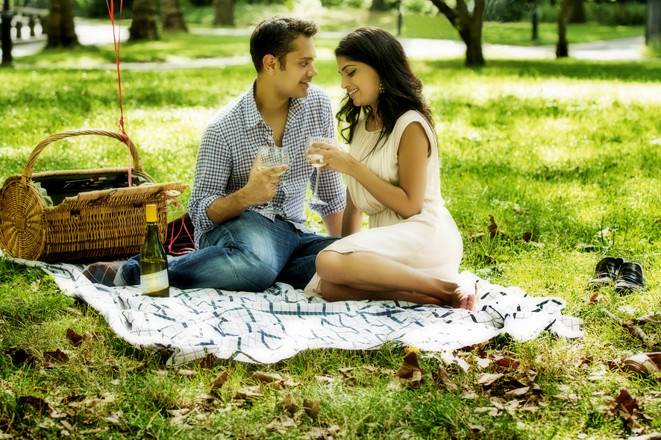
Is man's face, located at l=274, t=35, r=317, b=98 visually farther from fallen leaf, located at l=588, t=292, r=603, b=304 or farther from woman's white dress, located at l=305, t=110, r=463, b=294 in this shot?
fallen leaf, located at l=588, t=292, r=603, b=304

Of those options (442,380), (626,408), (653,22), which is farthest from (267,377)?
(653,22)

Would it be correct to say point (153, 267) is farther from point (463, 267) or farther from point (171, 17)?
point (171, 17)

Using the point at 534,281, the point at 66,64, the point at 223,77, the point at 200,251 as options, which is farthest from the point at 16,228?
the point at 66,64

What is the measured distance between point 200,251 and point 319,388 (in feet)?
4.90

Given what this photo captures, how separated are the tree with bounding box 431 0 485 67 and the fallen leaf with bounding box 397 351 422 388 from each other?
44.8ft

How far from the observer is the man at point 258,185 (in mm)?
4848

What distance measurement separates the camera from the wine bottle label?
4691 mm

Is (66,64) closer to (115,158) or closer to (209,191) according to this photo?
(115,158)

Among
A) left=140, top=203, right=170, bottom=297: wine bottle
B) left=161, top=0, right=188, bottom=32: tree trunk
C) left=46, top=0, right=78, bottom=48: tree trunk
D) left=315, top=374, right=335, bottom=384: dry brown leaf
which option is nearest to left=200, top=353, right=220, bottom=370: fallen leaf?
left=315, top=374, right=335, bottom=384: dry brown leaf

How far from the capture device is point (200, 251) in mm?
4918

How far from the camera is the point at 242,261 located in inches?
190

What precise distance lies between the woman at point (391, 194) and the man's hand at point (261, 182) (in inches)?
8.4

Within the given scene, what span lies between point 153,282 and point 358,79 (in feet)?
4.71

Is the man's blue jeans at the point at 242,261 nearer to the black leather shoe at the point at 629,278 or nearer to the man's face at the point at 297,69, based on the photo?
the man's face at the point at 297,69
